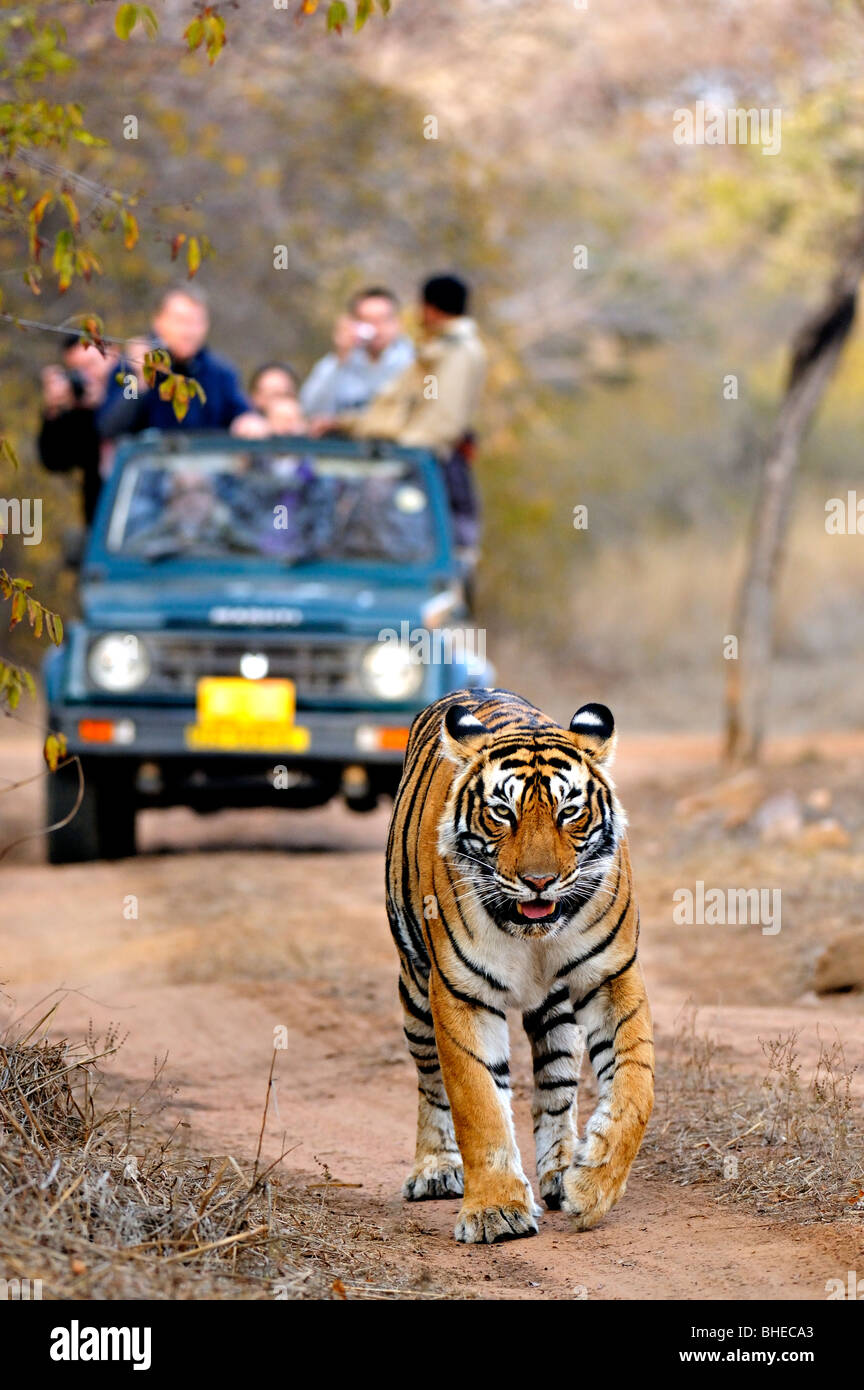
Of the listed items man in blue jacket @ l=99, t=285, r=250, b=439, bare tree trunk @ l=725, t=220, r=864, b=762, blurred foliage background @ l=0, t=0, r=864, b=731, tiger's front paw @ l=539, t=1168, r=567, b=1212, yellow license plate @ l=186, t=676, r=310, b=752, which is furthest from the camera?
blurred foliage background @ l=0, t=0, r=864, b=731

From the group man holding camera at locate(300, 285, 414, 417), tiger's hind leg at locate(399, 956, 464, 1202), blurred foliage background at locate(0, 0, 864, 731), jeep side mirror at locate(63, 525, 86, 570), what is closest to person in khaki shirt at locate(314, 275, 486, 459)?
man holding camera at locate(300, 285, 414, 417)

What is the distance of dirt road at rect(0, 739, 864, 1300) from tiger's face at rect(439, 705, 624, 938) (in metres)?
0.80

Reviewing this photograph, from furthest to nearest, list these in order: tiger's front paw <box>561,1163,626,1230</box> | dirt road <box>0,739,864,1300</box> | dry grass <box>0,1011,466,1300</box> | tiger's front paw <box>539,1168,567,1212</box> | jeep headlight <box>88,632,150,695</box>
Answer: jeep headlight <box>88,632,150,695</box>
tiger's front paw <box>539,1168,567,1212</box>
tiger's front paw <box>561,1163,626,1230</box>
dirt road <box>0,739,864,1300</box>
dry grass <box>0,1011,466,1300</box>

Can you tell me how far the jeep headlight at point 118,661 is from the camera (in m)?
9.74

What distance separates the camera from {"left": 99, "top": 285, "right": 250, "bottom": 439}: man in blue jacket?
34.5ft

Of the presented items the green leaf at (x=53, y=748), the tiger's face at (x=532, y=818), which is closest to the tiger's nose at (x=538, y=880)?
the tiger's face at (x=532, y=818)

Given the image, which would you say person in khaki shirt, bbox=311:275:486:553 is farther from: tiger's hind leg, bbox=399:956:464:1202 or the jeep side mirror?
tiger's hind leg, bbox=399:956:464:1202

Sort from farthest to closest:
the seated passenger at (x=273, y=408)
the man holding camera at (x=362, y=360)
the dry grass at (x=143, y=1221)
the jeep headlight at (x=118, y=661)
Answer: the man holding camera at (x=362, y=360) → the seated passenger at (x=273, y=408) → the jeep headlight at (x=118, y=661) → the dry grass at (x=143, y=1221)

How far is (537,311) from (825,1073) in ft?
→ 66.9

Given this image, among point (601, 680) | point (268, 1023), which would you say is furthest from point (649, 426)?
point (268, 1023)

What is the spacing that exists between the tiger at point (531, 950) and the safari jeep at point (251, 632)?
477 cm

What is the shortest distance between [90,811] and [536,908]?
6011 mm

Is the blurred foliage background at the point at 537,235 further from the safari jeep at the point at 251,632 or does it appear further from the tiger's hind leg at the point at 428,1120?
the tiger's hind leg at the point at 428,1120
